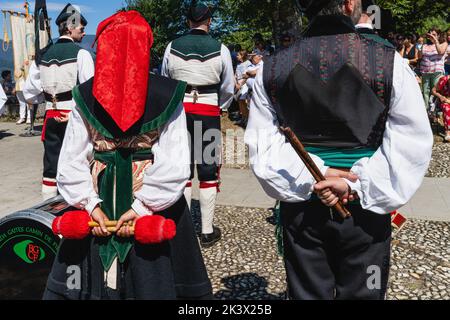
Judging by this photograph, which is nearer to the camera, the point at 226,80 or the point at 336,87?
the point at 336,87

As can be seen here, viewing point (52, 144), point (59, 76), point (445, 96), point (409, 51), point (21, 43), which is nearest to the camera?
point (59, 76)

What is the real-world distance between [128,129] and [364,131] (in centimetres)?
101

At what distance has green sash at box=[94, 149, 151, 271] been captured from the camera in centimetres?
216

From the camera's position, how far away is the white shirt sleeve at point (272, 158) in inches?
75.9

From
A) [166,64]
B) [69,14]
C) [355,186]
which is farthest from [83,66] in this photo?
[355,186]

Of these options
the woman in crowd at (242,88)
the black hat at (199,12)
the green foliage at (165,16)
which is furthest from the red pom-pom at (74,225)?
the green foliage at (165,16)

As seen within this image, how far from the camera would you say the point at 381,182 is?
1872 mm

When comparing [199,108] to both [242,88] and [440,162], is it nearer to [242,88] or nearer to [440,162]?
[440,162]

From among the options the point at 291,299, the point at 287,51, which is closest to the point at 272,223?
the point at 291,299

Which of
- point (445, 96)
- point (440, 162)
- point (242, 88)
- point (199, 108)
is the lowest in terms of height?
point (440, 162)

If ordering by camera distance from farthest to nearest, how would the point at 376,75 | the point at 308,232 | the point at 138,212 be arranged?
the point at 138,212
the point at 308,232
the point at 376,75

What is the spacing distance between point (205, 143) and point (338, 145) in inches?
93.9

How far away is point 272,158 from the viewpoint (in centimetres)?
197
